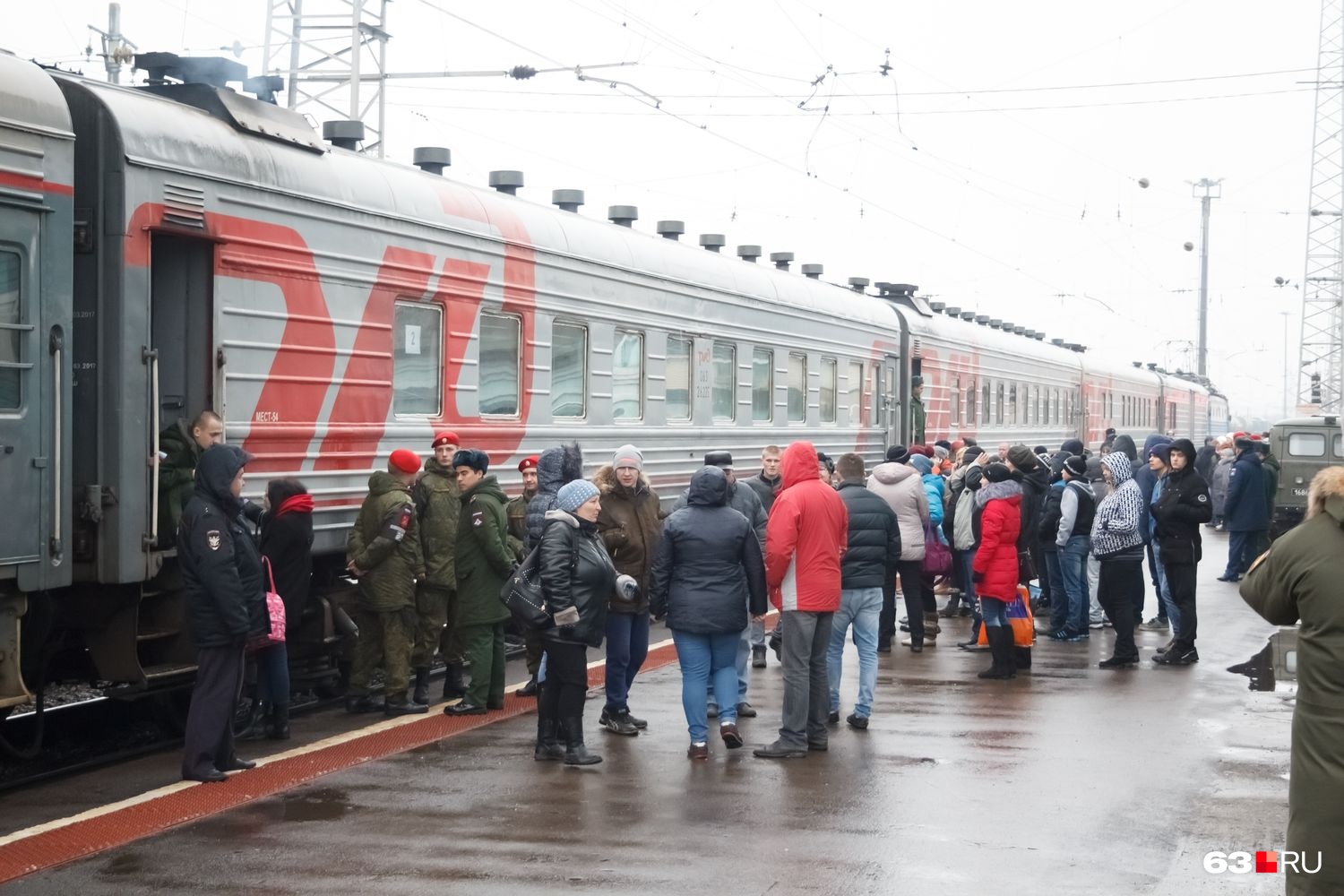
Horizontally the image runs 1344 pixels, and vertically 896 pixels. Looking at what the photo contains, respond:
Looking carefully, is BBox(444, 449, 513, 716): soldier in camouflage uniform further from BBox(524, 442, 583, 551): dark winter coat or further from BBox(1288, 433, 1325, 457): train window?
BBox(1288, 433, 1325, 457): train window

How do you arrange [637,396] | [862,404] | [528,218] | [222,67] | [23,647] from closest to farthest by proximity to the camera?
1. [23,647]
2. [222,67]
3. [528,218]
4. [637,396]
5. [862,404]

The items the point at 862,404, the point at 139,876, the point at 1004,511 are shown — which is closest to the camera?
the point at 139,876

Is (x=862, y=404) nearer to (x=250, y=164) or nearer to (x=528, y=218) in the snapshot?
(x=528, y=218)

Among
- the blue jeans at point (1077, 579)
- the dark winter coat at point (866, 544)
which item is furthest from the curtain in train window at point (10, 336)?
the blue jeans at point (1077, 579)

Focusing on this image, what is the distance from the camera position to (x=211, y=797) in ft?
25.6

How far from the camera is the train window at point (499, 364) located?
1205 centimetres

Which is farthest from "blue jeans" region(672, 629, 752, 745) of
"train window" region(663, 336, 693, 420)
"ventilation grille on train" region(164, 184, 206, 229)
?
"train window" region(663, 336, 693, 420)

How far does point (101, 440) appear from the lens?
8328 millimetres

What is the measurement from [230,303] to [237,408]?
2.04ft

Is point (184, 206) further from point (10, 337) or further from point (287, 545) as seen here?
point (287, 545)

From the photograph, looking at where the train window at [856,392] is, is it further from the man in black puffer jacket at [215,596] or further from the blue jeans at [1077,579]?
the man in black puffer jacket at [215,596]

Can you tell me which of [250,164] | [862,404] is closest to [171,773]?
[250,164]

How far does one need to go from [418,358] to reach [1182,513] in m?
6.03

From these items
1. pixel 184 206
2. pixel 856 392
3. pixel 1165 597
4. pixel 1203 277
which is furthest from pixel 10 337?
pixel 1203 277
